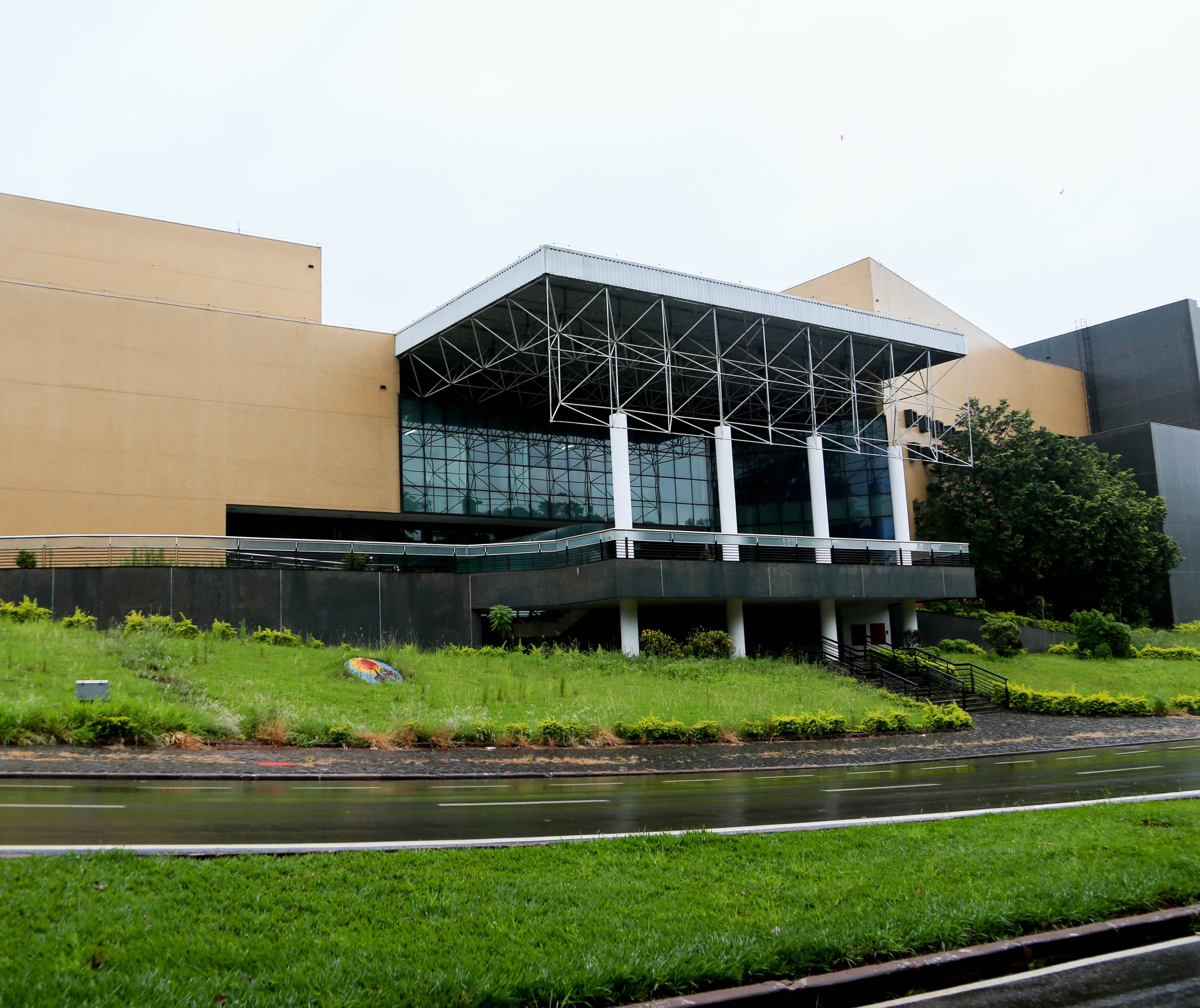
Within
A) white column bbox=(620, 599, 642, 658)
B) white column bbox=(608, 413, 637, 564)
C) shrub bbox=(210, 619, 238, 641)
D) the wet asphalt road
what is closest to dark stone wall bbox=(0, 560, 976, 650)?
white column bbox=(620, 599, 642, 658)

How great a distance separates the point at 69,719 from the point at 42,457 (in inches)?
842

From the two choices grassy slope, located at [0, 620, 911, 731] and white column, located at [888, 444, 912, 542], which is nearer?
grassy slope, located at [0, 620, 911, 731]

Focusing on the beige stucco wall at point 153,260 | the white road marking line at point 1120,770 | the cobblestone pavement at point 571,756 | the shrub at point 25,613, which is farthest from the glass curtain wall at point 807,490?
the shrub at point 25,613

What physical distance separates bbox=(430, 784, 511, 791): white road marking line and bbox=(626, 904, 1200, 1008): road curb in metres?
8.44

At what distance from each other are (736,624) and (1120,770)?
18555mm

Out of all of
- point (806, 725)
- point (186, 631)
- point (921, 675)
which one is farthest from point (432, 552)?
point (921, 675)

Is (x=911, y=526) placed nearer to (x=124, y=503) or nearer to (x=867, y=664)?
(x=867, y=664)

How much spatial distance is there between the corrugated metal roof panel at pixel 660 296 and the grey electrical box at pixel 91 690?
20071 mm

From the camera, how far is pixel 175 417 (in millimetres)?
35125

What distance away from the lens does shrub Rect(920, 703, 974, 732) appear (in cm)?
2555

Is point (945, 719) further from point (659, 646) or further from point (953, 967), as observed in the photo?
point (953, 967)

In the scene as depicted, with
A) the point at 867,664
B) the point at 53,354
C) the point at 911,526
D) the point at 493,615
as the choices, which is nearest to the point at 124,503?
the point at 53,354

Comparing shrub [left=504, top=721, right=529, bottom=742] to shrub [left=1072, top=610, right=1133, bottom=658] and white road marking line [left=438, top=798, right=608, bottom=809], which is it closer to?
white road marking line [left=438, top=798, right=608, bottom=809]

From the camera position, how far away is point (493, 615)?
32.3m
